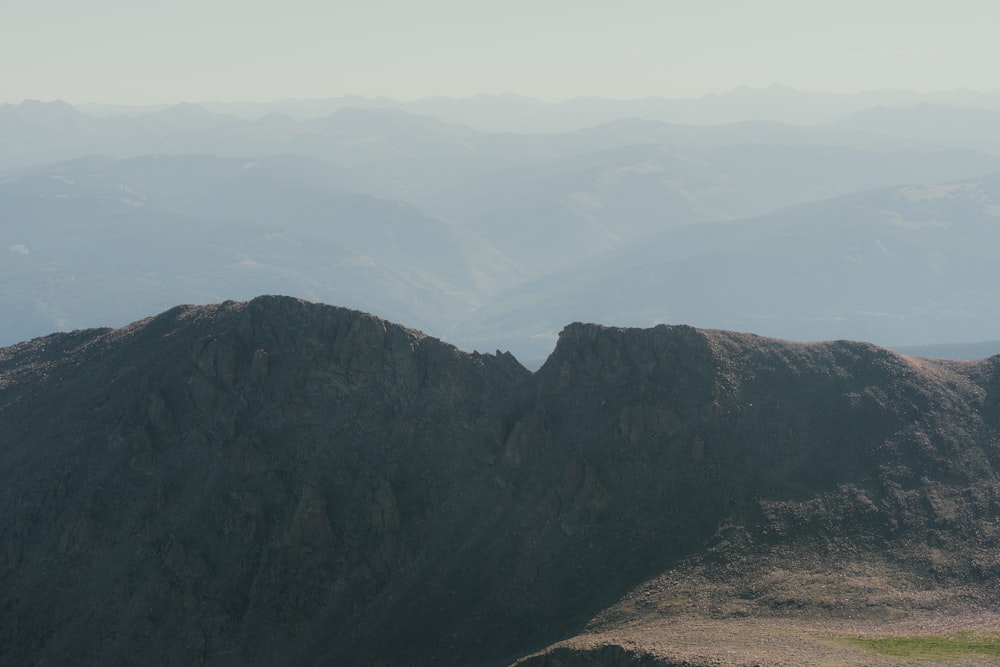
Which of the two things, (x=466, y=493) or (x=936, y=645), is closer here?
(x=936, y=645)

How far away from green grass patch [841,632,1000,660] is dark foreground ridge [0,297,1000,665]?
4.23 metres

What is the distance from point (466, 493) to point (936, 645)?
113 ft

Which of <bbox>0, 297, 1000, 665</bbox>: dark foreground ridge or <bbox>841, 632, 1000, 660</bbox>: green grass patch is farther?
<bbox>0, 297, 1000, 665</bbox>: dark foreground ridge

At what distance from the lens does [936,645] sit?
49.7 m

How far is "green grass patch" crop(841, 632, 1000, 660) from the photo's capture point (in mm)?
48000

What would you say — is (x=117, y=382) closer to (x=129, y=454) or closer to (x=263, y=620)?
(x=129, y=454)

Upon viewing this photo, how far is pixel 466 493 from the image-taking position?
231 ft

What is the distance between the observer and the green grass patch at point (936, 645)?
48000 mm

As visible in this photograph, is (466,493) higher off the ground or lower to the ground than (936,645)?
higher

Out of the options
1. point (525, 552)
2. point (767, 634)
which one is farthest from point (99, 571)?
point (767, 634)

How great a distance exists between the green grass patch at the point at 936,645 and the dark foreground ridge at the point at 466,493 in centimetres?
423

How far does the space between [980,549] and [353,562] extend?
44.1 metres

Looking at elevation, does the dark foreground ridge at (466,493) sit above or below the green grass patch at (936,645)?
above

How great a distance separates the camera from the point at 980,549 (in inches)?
2391
